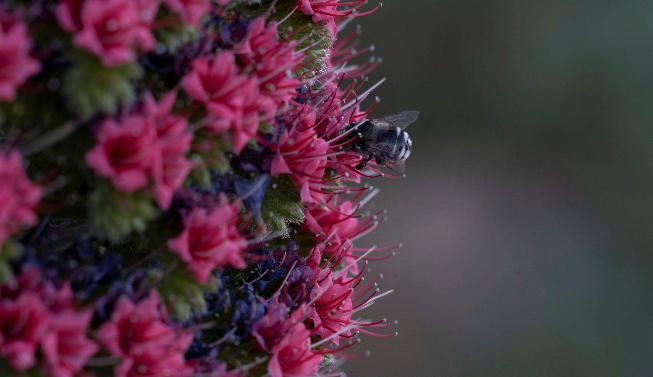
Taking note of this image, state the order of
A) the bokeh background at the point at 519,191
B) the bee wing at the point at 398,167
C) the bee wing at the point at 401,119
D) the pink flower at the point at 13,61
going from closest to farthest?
1. the pink flower at the point at 13,61
2. the bee wing at the point at 398,167
3. the bee wing at the point at 401,119
4. the bokeh background at the point at 519,191

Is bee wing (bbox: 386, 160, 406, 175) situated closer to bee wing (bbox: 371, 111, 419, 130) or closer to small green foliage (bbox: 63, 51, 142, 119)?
bee wing (bbox: 371, 111, 419, 130)

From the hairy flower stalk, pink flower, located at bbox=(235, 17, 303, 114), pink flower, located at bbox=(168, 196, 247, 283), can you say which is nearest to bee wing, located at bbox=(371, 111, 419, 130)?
the hairy flower stalk

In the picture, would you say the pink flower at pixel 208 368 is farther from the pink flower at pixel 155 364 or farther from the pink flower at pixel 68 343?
the pink flower at pixel 68 343

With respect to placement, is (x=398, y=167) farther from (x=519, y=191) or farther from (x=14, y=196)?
(x=519, y=191)

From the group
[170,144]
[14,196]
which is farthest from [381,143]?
[14,196]

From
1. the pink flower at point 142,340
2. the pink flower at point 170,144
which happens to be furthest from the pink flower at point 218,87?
the pink flower at point 142,340
